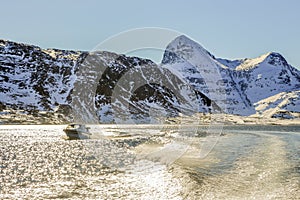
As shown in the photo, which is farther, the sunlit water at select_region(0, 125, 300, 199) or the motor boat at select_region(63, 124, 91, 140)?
the motor boat at select_region(63, 124, 91, 140)

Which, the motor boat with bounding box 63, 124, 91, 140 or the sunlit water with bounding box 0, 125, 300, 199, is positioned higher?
the sunlit water with bounding box 0, 125, 300, 199

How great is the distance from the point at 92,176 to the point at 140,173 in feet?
17.3

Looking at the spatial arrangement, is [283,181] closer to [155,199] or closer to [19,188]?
[155,199]

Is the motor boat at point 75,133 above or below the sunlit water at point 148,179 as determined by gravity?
below

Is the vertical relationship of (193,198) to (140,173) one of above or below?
above

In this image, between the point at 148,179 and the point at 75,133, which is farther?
the point at 75,133

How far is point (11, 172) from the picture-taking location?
3516cm

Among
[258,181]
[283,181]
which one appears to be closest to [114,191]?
[258,181]

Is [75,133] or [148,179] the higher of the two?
[148,179]

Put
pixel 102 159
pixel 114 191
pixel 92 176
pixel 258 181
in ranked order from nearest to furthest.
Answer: pixel 114 191 < pixel 258 181 < pixel 92 176 < pixel 102 159

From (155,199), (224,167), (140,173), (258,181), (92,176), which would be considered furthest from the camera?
(224,167)

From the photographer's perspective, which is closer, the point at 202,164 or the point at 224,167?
the point at 224,167

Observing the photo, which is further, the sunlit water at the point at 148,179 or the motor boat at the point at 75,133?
the motor boat at the point at 75,133

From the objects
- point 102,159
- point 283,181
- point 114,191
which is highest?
point 283,181
